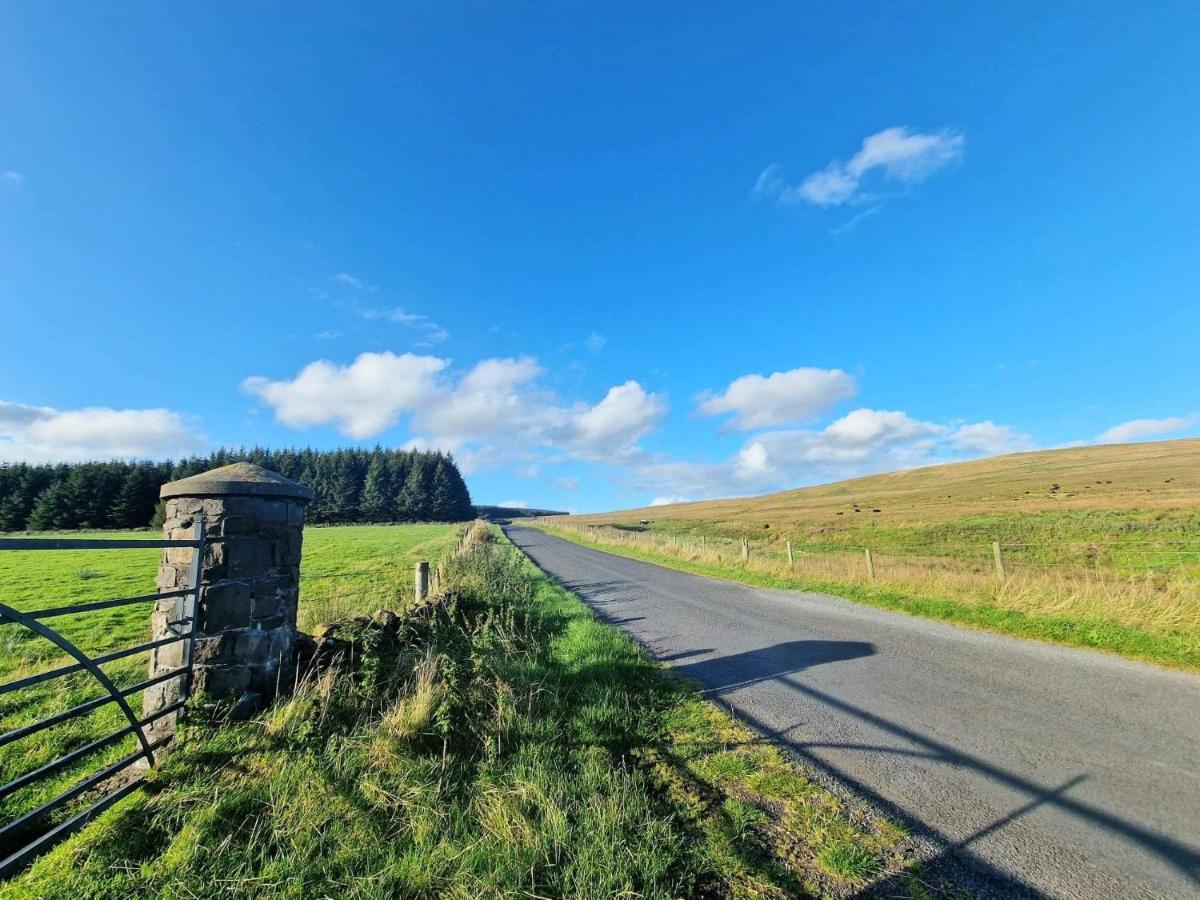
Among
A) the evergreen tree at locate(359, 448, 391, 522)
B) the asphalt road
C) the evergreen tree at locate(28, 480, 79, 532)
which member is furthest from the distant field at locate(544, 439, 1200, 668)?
the evergreen tree at locate(28, 480, 79, 532)

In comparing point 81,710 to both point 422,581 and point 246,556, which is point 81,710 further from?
point 422,581

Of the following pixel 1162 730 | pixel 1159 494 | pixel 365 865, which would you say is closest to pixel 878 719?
pixel 1162 730

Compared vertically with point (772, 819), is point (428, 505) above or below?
above

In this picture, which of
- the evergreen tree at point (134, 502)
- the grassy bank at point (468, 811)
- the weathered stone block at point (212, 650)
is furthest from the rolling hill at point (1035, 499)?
the evergreen tree at point (134, 502)

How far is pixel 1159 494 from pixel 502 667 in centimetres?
5152

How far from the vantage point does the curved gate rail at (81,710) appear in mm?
2977

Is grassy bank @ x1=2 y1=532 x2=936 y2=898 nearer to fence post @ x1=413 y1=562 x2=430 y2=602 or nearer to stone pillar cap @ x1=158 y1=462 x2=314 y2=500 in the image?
stone pillar cap @ x1=158 y1=462 x2=314 y2=500

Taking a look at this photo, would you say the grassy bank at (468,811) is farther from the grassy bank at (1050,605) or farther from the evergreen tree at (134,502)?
the evergreen tree at (134,502)

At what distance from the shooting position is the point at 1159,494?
37000 millimetres

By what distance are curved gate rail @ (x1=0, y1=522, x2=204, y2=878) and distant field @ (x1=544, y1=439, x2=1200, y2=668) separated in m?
11.8

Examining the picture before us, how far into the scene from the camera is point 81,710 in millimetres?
3254

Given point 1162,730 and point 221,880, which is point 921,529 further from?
point 221,880

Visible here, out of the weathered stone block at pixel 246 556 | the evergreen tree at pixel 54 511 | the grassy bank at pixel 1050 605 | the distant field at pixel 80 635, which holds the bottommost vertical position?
the grassy bank at pixel 1050 605

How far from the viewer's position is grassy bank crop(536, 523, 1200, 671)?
782 centimetres
